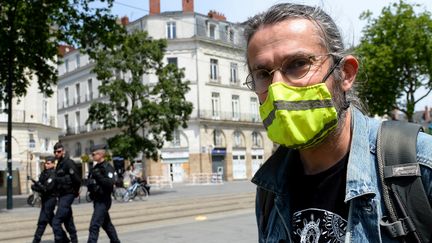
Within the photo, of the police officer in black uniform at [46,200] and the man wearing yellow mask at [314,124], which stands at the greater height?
the man wearing yellow mask at [314,124]

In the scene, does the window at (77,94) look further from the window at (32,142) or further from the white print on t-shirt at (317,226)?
the white print on t-shirt at (317,226)

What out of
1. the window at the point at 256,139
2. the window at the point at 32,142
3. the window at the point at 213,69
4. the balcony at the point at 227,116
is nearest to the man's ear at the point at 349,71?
the window at the point at 32,142

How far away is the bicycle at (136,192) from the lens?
2136cm

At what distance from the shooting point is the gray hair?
5.79 ft

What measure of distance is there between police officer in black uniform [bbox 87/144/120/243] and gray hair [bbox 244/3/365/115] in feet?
22.4

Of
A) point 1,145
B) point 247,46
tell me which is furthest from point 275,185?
point 1,145

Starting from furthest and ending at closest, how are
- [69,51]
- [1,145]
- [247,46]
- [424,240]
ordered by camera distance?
[69,51], [1,145], [247,46], [424,240]

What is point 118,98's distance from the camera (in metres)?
25.8

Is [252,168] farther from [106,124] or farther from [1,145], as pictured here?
[106,124]

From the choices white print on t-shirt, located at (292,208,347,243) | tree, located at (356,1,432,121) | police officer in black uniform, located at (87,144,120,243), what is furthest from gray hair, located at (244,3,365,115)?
tree, located at (356,1,432,121)

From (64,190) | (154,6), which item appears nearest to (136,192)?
(64,190)

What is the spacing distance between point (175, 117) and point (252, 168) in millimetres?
28176

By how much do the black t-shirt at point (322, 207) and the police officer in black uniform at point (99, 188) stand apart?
680 centimetres

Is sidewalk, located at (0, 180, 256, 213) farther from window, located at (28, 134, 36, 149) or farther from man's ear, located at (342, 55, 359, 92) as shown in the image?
man's ear, located at (342, 55, 359, 92)
